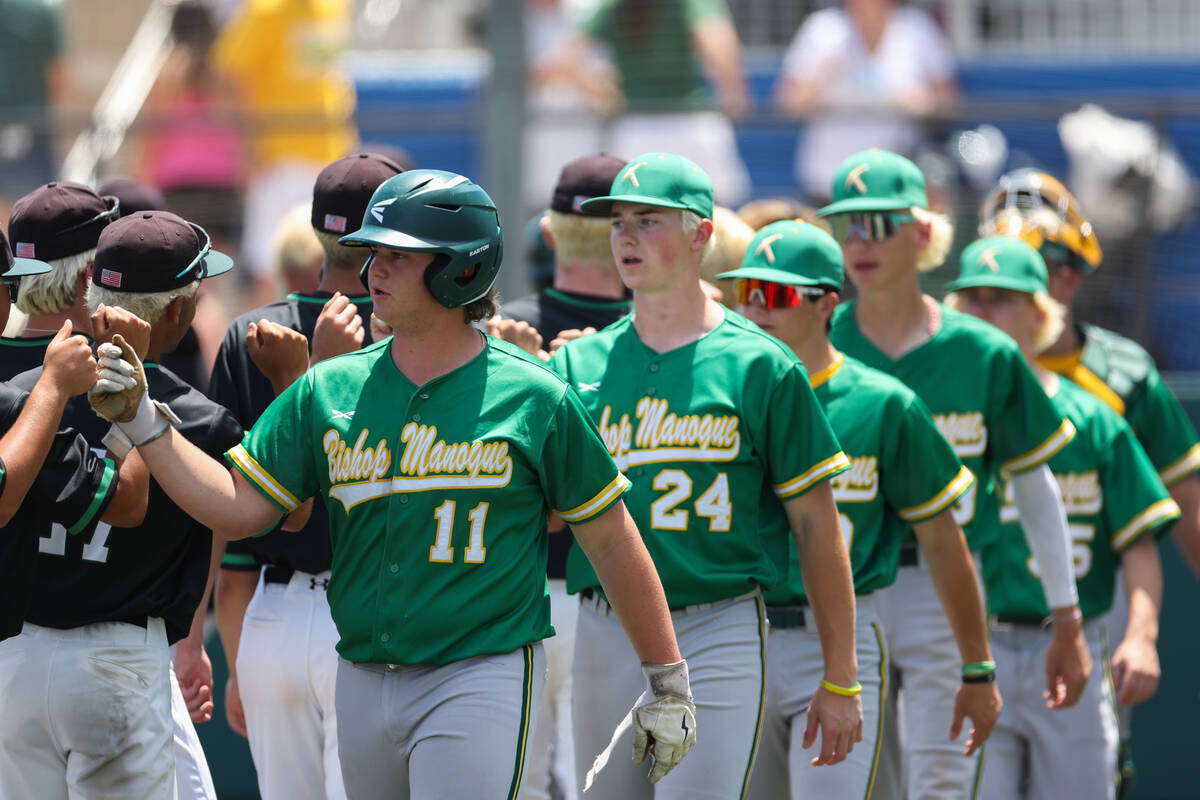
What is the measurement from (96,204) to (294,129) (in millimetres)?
4347

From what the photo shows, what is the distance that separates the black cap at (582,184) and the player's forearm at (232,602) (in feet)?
5.11

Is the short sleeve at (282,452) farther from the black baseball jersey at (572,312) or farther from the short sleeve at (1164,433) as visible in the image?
the short sleeve at (1164,433)

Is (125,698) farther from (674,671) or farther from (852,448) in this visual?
(852,448)

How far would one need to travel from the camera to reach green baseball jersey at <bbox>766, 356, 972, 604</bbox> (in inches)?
196

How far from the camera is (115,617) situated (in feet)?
12.9

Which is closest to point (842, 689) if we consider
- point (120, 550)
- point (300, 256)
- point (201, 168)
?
point (120, 550)

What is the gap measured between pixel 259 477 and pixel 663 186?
4.47ft

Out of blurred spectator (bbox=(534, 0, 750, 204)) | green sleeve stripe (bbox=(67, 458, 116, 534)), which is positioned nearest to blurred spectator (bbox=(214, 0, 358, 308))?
blurred spectator (bbox=(534, 0, 750, 204))

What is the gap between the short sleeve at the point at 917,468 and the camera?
4.97 m

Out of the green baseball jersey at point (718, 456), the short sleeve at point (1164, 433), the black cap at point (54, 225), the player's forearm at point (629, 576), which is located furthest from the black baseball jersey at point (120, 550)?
the short sleeve at point (1164, 433)

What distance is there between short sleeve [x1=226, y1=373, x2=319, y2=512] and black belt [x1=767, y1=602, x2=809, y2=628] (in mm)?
1711

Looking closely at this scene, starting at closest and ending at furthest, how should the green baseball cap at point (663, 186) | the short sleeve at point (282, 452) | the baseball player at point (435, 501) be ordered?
the baseball player at point (435, 501) → the short sleeve at point (282, 452) → the green baseball cap at point (663, 186)

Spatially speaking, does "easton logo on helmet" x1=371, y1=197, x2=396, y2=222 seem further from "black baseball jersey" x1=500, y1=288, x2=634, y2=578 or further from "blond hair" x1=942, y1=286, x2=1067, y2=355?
"blond hair" x1=942, y1=286, x2=1067, y2=355

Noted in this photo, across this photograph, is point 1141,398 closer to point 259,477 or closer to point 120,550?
point 259,477
